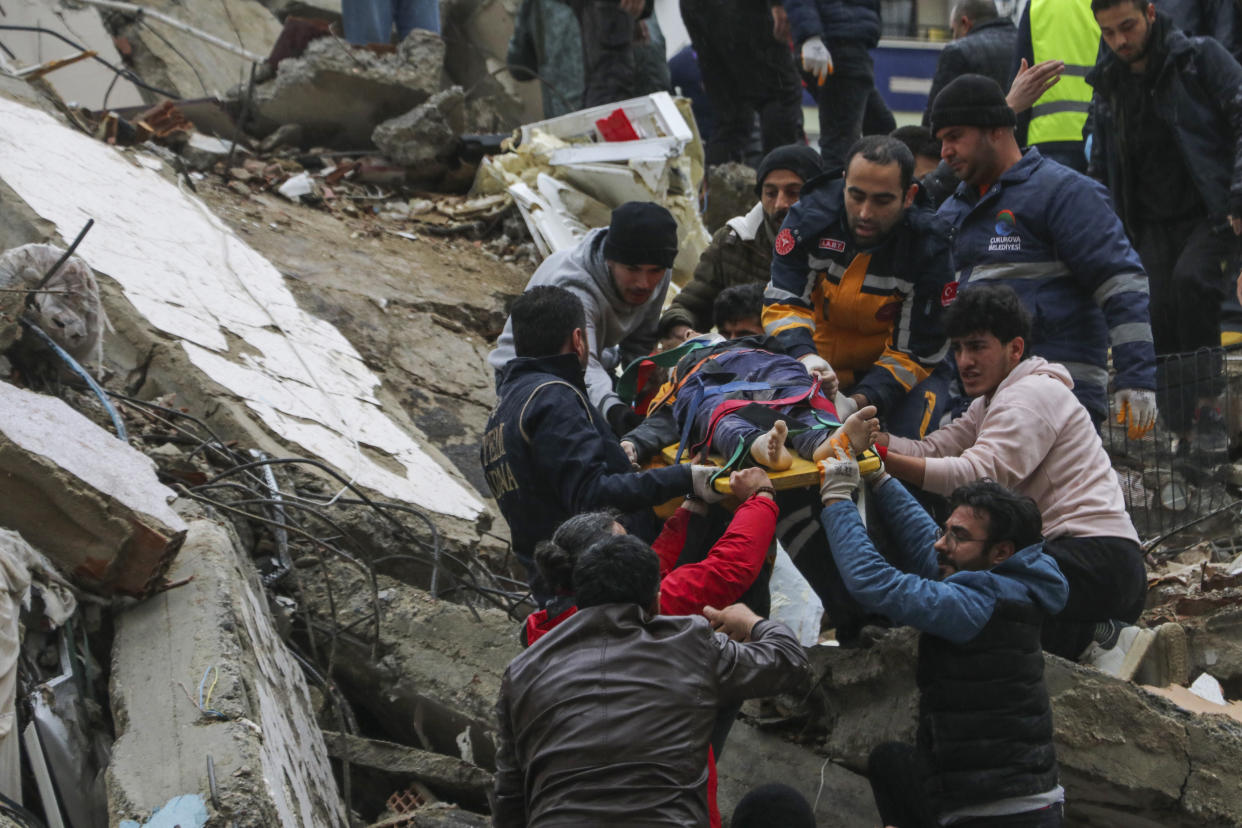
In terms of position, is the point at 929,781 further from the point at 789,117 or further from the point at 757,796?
the point at 789,117

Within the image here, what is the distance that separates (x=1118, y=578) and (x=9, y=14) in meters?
10.6

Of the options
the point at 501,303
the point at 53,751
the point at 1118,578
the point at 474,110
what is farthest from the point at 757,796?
the point at 474,110

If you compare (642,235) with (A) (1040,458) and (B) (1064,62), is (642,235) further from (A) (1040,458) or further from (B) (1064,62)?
(B) (1064,62)

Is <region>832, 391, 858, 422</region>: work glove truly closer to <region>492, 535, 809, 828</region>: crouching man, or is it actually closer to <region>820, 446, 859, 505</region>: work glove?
<region>820, 446, 859, 505</region>: work glove

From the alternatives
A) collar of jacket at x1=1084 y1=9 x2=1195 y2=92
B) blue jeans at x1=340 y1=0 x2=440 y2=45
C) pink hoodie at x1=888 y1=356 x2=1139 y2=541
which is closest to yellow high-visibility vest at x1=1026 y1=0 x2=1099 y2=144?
collar of jacket at x1=1084 y1=9 x2=1195 y2=92

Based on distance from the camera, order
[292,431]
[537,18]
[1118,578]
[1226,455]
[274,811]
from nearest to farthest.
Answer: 1. [274,811]
2. [1118,578]
3. [292,431]
4. [1226,455]
5. [537,18]

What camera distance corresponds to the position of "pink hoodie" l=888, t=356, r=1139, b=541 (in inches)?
144

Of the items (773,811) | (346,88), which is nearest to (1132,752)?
(773,811)

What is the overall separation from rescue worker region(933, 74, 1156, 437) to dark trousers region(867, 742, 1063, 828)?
4.69ft

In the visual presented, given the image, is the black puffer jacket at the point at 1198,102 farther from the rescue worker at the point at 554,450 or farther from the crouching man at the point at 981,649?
the rescue worker at the point at 554,450

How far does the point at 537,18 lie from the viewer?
10172mm

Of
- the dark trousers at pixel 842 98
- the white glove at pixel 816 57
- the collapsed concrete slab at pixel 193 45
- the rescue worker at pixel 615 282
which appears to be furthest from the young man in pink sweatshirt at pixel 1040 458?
the collapsed concrete slab at pixel 193 45

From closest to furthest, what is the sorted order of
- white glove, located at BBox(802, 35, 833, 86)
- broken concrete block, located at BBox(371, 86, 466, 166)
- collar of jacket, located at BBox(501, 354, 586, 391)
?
collar of jacket, located at BBox(501, 354, 586, 391) → white glove, located at BBox(802, 35, 833, 86) → broken concrete block, located at BBox(371, 86, 466, 166)

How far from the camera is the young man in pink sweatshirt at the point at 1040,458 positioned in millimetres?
3629
